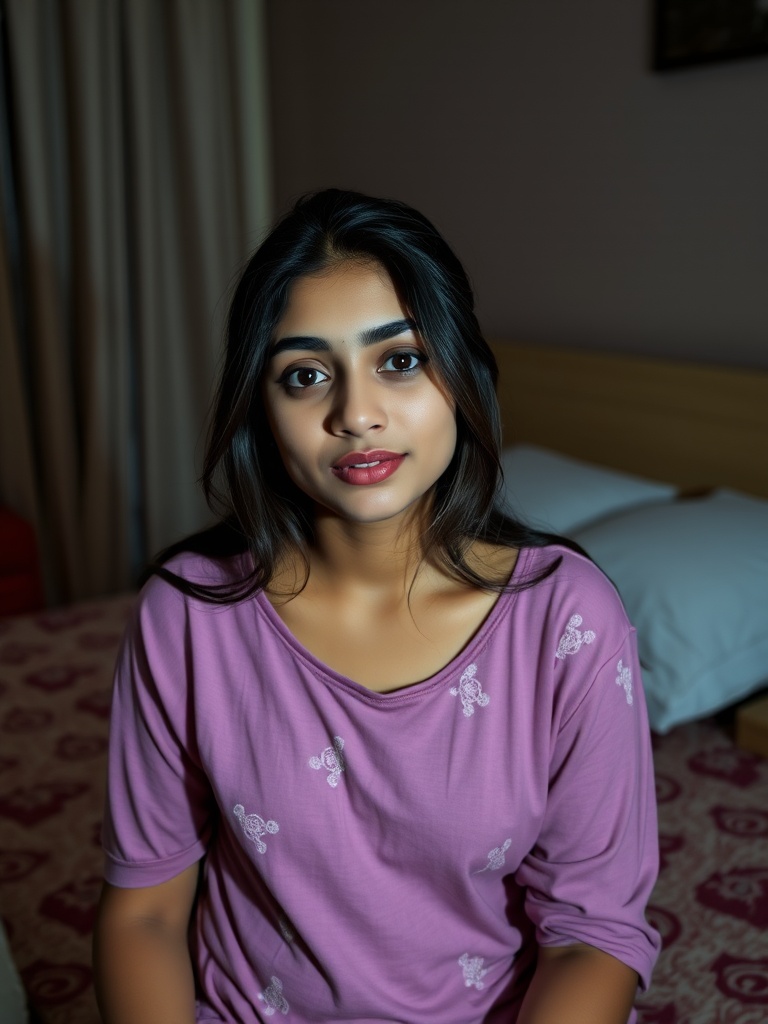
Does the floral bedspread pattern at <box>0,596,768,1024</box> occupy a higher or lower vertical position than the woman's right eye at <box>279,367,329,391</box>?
lower

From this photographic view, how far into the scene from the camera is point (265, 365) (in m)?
1.00

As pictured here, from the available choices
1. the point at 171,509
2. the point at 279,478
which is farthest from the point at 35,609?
the point at 279,478

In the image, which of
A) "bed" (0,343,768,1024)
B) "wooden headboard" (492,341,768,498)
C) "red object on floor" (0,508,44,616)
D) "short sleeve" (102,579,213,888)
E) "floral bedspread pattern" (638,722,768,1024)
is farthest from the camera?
"red object on floor" (0,508,44,616)

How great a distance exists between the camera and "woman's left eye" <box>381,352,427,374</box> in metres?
0.98

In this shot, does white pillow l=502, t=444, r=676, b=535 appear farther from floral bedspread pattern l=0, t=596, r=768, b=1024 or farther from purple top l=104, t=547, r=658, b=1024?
purple top l=104, t=547, r=658, b=1024

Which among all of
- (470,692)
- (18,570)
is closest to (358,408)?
(470,692)

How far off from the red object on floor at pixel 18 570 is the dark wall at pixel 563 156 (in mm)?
1507

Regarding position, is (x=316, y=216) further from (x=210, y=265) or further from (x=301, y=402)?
(x=210, y=265)

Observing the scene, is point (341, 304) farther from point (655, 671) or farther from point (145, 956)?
point (655, 671)

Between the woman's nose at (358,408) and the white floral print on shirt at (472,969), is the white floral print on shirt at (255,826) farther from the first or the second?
the woman's nose at (358,408)

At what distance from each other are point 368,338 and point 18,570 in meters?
2.48

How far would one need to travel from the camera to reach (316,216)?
1.01 meters

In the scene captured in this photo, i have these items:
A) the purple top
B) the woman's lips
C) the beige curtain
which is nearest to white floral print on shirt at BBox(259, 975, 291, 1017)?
the purple top

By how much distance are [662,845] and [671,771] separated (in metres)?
0.23
